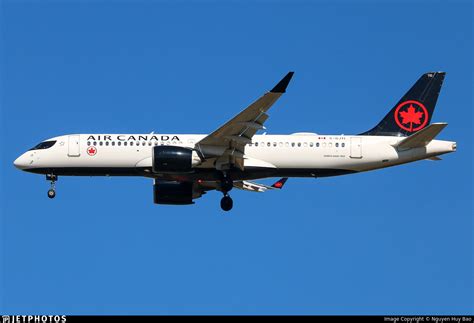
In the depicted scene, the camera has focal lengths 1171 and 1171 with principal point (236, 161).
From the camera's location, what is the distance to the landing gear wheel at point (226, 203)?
212 ft

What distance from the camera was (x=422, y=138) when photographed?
63.2 metres

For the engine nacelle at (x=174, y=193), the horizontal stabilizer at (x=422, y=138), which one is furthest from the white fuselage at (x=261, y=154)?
the engine nacelle at (x=174, y=193)

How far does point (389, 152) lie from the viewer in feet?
213

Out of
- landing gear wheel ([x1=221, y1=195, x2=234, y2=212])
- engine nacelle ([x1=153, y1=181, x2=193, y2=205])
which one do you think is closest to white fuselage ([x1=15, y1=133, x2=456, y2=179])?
landing gear wheel ([x1=221, y1=195, x2=234, y2=212])

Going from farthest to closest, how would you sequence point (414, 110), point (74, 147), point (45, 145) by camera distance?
point (414, 110), point (45, 145), point (74, 147)

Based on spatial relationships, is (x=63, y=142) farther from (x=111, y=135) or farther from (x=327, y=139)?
(x=327, y=139)

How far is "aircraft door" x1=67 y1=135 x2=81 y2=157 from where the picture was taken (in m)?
64.6

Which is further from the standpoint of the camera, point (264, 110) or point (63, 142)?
point (63, 142)

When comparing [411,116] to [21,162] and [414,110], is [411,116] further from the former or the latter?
[21,162]

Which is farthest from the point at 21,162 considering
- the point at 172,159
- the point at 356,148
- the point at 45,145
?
the point at 356,148

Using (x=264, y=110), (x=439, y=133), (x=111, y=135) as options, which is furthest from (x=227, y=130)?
(x=439, y=133)

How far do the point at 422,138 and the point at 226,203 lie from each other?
11.3m

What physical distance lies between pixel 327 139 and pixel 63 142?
→ 14.7 meters

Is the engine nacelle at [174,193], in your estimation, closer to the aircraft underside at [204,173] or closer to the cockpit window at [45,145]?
the aircraft underside at [204,173]
